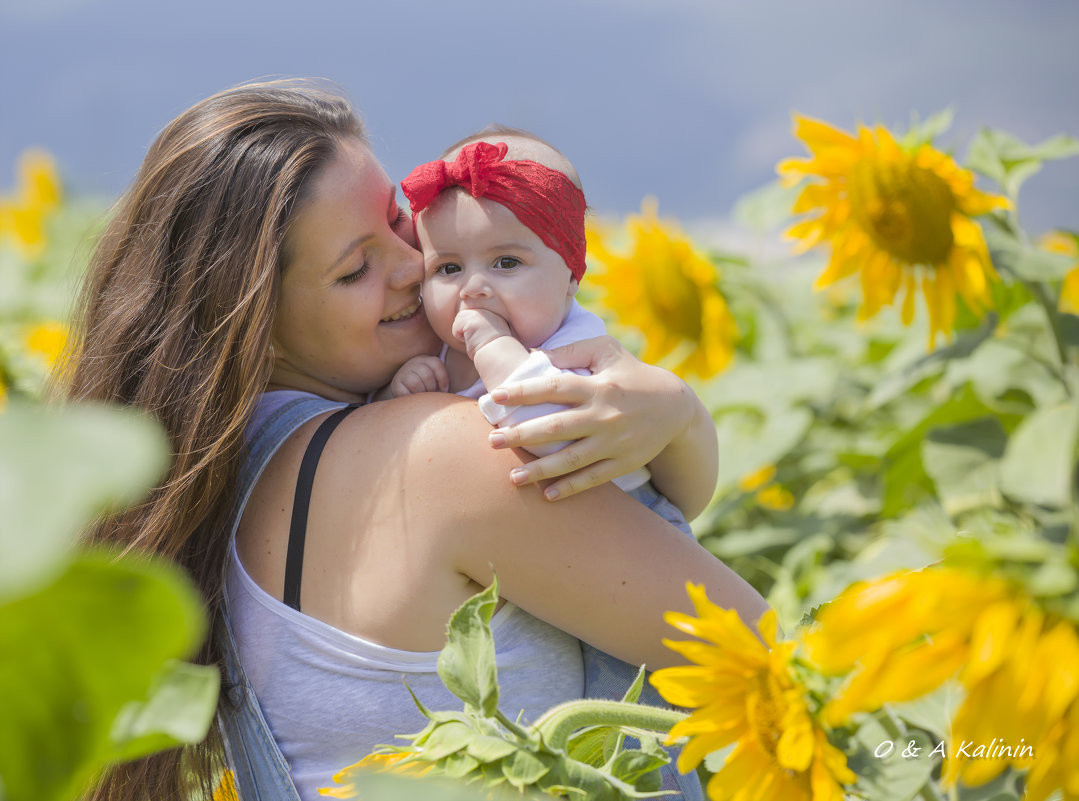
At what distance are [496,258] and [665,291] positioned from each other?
3.65ft

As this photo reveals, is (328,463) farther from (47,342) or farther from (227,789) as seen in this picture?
(47,342)

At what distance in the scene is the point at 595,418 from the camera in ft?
3.24

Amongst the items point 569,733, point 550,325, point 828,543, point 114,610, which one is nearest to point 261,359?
point 550,325

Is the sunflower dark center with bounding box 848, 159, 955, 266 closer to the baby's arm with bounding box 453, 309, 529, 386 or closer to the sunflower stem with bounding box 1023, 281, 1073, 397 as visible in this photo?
the sunflower stem with bounding box 1023, 281, 1073, 397

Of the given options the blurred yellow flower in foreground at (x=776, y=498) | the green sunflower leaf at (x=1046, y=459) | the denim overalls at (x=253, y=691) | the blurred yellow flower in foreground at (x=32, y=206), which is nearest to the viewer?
the green sunflower leaf at (x=1046, y=459)

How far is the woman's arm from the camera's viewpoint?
1.01 meters

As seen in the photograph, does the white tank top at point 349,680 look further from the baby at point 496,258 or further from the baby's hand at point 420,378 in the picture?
the baby's hand at point 420,378

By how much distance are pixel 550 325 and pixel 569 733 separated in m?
0.60

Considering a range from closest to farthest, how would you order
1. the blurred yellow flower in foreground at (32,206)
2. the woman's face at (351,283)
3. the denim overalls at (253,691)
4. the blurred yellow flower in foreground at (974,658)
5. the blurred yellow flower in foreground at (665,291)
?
1. the blurred yellow flower in foreground at (974,658)
2. the denim overalls at (253,691)
3. the woman's face at (351,283)
4. the blurred yellow flower in foreground at (665,291)
5. the blurred yellow flower in foreground at (32,206)

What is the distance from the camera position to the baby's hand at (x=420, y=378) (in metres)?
1.21

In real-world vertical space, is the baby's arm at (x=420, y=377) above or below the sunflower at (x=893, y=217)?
below

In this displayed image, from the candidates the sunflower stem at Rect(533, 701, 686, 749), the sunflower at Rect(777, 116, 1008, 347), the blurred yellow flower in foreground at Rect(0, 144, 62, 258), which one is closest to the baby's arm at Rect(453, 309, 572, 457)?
the sunflower stem at Rect(533, 701, 686, 749)

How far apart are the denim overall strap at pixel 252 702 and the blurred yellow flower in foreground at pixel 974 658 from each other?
2.48 feet

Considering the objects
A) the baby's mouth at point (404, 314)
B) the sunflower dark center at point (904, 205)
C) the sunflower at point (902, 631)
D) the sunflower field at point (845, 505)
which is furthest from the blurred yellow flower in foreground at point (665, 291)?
the sunflower at point (902, 631)
